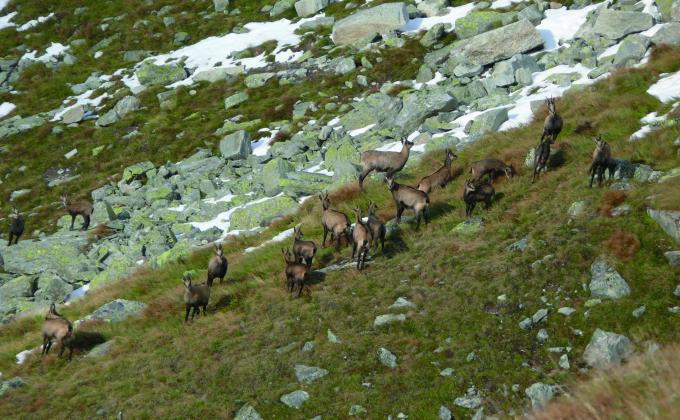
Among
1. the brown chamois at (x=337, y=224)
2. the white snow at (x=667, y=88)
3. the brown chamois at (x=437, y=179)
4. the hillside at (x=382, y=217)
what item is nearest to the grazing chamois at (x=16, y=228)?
the hillside at (x=382, y=217)

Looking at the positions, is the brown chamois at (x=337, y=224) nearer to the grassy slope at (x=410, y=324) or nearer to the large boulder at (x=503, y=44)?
the grassy slope at (x=410, y=324)

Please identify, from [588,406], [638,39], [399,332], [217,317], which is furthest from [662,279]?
[638,39]

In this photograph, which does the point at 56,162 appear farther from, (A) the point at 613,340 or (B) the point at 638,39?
(A) the point at 613,340

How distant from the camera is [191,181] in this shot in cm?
4141

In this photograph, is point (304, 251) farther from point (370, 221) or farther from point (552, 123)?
point (552, 123)

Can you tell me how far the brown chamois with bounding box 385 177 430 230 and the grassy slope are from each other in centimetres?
58

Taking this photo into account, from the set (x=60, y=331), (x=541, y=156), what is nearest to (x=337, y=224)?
(x=541, y=156)

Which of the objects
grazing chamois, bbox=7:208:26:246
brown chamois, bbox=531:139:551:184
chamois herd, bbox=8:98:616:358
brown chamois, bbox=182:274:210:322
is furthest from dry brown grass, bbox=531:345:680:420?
grazing chamois, bbox=7:208:26:246

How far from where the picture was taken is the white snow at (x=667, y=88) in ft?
77.4

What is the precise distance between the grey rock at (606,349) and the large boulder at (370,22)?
47.3 meters

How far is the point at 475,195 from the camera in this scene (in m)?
19.5

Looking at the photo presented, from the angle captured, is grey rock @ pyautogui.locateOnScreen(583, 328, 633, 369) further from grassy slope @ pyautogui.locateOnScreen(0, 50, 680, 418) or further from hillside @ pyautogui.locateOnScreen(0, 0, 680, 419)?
grassy slope @ pyautogui.locateOnScreen(0, 50, 680, 418)

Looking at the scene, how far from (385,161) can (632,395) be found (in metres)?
21.6

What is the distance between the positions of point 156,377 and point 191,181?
27170mm
